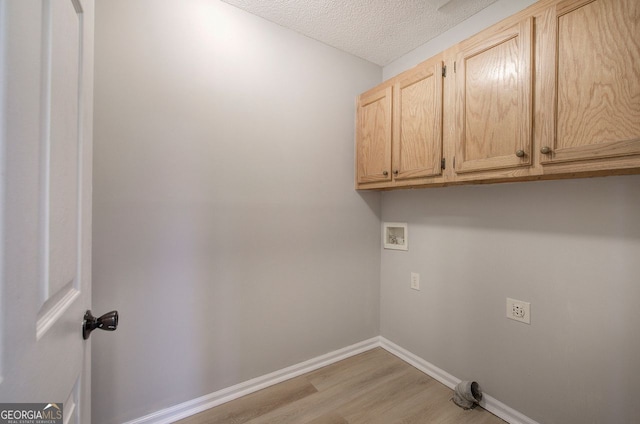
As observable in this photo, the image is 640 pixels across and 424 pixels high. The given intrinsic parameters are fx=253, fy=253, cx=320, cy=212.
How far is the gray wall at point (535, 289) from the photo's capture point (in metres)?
1.17

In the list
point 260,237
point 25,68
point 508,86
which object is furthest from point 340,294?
point 25,68

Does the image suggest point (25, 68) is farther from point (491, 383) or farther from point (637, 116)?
point (491, 383)

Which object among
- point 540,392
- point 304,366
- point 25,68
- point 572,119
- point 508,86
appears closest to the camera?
point 25,68

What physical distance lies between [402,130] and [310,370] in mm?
Result: 1901

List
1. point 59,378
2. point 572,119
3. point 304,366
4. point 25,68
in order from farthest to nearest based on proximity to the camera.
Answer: point 304,366
point 572,119
point 59,378
point 25,68

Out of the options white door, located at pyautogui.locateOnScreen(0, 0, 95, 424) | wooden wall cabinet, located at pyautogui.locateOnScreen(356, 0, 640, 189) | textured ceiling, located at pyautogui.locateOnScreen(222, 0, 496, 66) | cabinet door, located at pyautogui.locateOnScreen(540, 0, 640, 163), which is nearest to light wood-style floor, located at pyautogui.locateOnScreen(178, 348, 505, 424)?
white door, located at pyautogui.locateOnScreen(0, 0, 95, 424)

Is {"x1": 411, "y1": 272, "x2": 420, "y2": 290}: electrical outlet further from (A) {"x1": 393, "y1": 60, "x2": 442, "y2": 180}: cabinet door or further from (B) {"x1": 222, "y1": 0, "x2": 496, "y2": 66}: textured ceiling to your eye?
(B) {"x1": 222, "y1": 0, "x2": 496, "y2": 66}: textured ceiling

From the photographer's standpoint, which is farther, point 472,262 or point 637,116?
point 472,262

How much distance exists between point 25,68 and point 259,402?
1878 mm

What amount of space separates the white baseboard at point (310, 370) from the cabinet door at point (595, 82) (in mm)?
1475

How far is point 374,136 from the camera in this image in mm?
1993

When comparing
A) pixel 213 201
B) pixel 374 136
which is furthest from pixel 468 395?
pixel 213 201

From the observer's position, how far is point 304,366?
1.91 m

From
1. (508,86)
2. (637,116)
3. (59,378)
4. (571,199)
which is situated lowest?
(59,378)
